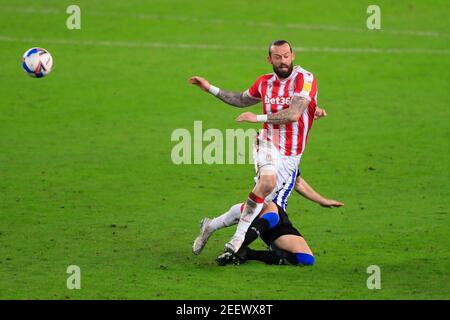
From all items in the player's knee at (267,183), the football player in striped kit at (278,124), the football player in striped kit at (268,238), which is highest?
the football player in striped kit at (278,124)

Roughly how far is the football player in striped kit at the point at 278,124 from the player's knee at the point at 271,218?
15 centimetres

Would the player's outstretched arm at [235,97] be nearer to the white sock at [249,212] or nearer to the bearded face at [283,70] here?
the bearded face at [283,70]

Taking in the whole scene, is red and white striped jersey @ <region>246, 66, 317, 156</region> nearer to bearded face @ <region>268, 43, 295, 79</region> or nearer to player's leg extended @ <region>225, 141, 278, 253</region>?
bearded face @ <region>268, 43, 295, 79</region>

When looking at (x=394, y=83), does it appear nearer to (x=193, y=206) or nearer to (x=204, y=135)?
(x=204, y=135)

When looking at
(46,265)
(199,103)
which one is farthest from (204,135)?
(46,265)

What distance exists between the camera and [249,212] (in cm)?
1198

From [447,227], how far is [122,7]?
17.0 m

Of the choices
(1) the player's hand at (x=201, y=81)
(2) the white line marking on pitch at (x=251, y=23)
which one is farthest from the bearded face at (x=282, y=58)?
(2) the white line marking on pitch at (x=251, y=23)

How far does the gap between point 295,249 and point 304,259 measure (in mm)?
146

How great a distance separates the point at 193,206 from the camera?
50.0 ft

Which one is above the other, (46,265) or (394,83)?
(394,83)

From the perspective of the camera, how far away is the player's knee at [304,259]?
12.0 metres

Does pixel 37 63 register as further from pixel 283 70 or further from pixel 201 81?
pixel 283 70

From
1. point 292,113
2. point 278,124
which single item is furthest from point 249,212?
point 292,113
